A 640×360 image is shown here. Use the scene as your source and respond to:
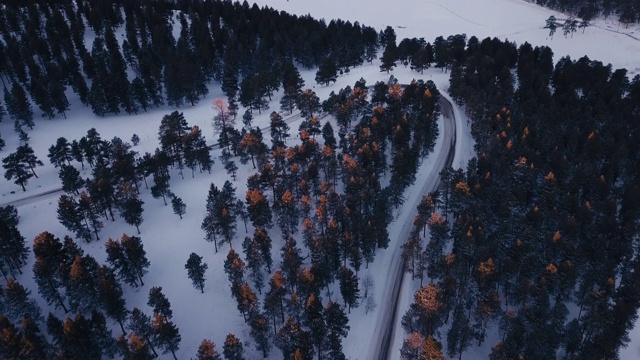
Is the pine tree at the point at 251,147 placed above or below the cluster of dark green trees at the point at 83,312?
above

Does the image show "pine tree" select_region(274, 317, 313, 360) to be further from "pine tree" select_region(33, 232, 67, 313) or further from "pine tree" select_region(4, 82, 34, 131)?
"pine tree" select_region(4, 82, 34, 131)

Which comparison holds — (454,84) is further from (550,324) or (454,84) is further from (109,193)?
(109,193)

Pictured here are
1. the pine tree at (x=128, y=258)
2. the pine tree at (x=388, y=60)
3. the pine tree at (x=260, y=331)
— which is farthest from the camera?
the pine tree at (x=388, y=60)

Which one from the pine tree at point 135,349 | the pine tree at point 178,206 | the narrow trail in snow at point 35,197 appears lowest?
the pine tree at point 135,349

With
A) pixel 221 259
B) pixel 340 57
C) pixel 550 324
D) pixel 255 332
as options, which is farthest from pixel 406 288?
pixel 340 57

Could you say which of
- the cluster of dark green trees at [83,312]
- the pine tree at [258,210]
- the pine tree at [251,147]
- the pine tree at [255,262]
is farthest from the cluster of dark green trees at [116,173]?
the pine tree at [255,262]

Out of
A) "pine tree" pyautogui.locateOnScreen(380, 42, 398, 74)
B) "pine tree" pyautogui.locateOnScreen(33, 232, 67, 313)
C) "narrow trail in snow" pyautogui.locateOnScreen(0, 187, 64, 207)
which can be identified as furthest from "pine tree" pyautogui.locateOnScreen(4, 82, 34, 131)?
"pine tree" pyautogui.locateOnScreen(380, 42, 398, 74)

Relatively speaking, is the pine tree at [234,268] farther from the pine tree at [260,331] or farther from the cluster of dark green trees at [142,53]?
the cluster of dark green trees at [142,53]
